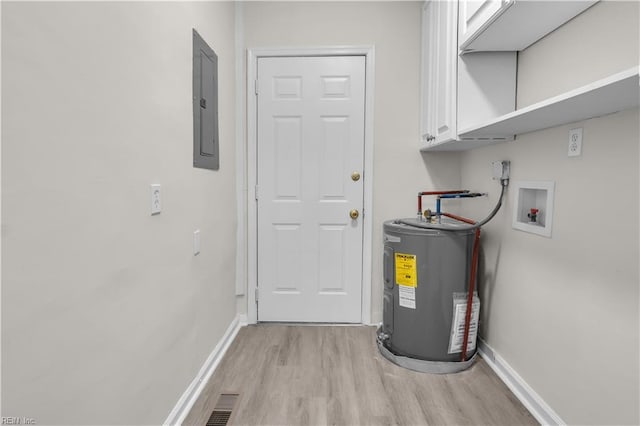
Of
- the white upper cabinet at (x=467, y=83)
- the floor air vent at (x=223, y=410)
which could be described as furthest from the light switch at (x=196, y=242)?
the white upper cabinet at (x=467, y=83)

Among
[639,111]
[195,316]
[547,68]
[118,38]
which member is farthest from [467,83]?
[195,316]

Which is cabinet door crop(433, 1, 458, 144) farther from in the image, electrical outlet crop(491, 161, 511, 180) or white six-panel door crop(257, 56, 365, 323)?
white six-panel door crop(257, 56, 365, 323)

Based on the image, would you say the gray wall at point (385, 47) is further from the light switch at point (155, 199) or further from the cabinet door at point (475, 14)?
the light switch at point (155, 199)

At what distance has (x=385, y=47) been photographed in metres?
2.75

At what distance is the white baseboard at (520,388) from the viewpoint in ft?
5.52

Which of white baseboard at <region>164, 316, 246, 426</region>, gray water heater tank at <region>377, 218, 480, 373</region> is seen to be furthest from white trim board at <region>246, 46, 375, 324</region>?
gray water heater tank at <region>377, 218, 480, 373</region>

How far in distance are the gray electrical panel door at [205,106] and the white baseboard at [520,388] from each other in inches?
81.2

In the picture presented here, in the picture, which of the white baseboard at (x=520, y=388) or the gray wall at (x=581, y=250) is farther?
the white baseboard at (x=520, y=388)

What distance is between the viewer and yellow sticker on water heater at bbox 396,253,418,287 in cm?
217

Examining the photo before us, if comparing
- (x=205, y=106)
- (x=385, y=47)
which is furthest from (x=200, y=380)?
(x=385, y=47)

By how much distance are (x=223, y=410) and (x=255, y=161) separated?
1707mm

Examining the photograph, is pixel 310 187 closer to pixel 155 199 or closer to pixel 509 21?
pixel 155 199

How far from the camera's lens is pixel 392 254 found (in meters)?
2.27

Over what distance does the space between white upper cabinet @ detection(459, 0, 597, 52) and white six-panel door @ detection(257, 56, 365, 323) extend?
38.0 inches
